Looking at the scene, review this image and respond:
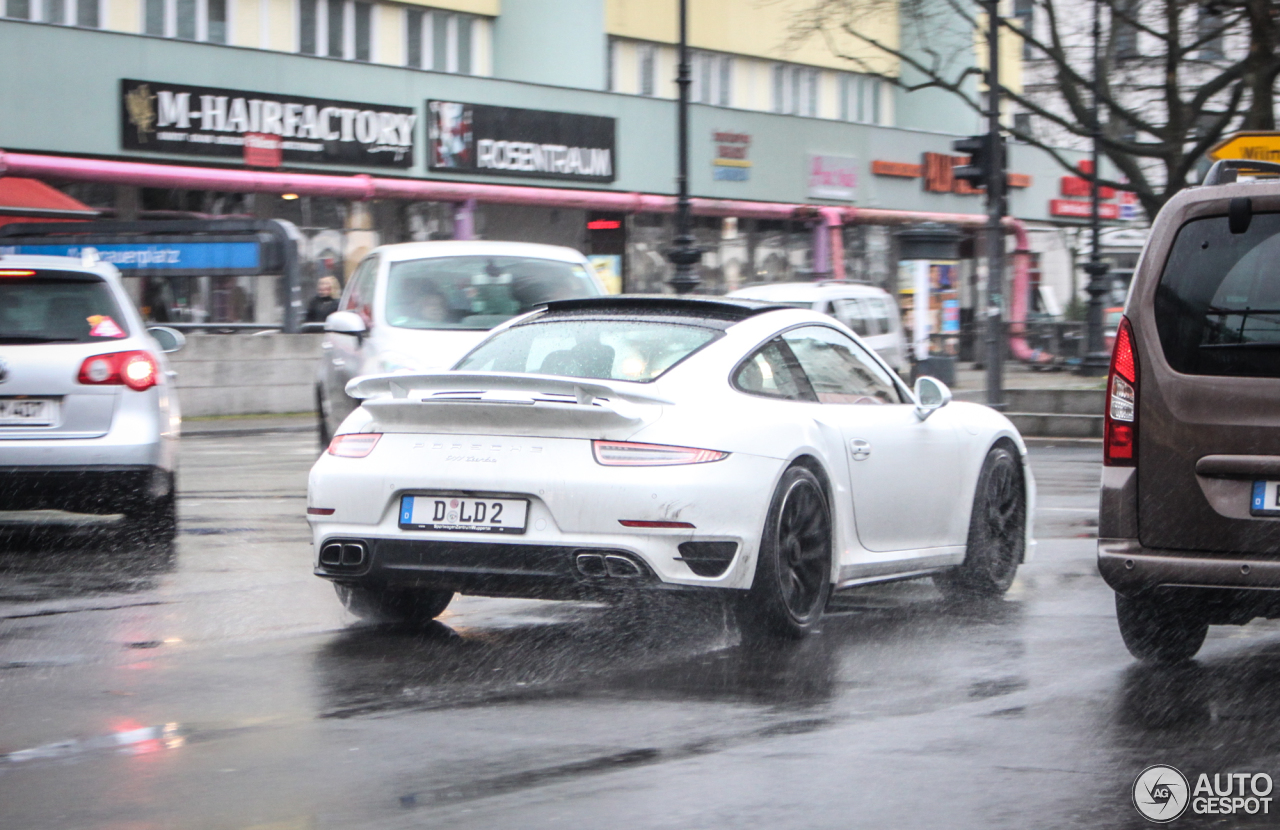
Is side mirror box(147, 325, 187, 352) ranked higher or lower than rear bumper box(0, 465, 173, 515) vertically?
higher

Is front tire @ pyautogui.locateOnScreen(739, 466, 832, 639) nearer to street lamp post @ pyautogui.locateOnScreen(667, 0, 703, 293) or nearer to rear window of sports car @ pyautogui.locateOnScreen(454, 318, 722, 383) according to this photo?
rear window of sports car @ pyautogui.locateOnScreen(454, 318, 722, 383)

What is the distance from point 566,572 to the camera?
6660 millimetres

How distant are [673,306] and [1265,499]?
2.63 metres

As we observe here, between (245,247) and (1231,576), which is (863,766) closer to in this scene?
(1231,576)

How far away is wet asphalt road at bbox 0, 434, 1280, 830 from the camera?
454cm

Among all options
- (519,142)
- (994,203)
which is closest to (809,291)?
(994,203)

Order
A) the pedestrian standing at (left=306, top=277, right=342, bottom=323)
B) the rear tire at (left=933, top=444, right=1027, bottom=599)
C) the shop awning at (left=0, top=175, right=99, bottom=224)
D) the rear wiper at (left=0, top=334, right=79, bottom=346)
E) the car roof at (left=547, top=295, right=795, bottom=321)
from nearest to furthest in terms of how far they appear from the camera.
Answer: the car roof at (left=547, top=295, right=795, bottom=321) → the rear tire at (left=933, top=444, right=1027, bottom=599) → the rear wiper at (left=0, top=334, right=79, bottom=346) → the pedestrian standing at (left=306, top=277, right=342, bottom=323) → the shop awning at (left=0, top=175, right=99, bottom=224)

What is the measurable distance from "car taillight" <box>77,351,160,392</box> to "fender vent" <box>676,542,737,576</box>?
4.71m

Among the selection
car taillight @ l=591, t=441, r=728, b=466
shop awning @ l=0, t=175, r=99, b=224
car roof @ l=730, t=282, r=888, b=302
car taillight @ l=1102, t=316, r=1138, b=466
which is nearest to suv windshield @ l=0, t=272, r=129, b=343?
car taillight @ l=591, t=441, r=728, b=466

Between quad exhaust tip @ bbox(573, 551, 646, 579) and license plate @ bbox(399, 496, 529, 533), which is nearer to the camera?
quad exhaust tip @ bbox(573, 551, 646, 579)

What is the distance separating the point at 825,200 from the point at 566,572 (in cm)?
3609

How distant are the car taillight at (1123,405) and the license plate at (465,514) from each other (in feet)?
6.81

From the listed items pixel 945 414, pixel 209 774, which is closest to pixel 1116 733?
pixel 209 774

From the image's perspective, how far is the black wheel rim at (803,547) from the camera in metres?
6.99
